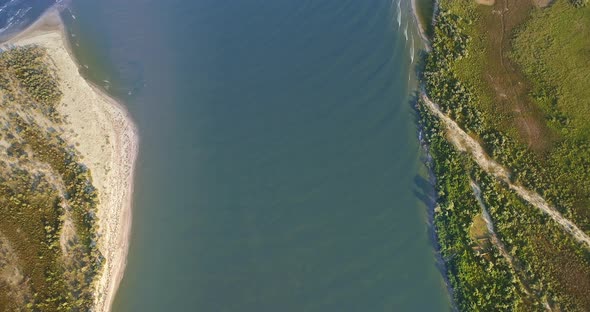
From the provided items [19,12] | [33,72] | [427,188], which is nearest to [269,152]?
[427,188]

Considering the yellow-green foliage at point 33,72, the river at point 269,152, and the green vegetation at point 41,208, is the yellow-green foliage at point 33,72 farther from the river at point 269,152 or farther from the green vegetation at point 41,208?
the river at point 269,152

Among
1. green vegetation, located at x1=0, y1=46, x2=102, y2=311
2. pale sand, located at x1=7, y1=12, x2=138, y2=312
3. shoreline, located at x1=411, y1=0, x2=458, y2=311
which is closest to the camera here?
green vegetation, located at x1=0, y1=46, x2=102, y2=311

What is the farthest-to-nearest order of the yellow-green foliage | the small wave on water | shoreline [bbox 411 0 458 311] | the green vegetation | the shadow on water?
the small wave on water, the yellow-green foliage, the shadow on water, shoreline [bbox 411 0 458 311], the green vegetation

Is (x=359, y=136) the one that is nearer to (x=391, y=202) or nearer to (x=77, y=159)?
(x=391, y=202)

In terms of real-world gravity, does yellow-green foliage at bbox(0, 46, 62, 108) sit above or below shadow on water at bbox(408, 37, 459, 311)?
above

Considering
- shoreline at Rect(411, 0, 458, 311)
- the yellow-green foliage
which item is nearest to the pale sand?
the yellow-green foliage

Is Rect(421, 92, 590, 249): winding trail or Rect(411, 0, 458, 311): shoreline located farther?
Rect(421, 92, 590, 249): winding trail

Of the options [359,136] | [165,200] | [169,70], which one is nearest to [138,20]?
[169,70]

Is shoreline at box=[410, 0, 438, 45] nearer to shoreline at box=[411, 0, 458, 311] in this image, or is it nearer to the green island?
shoreline at box=[411, 0, 458, 311]
